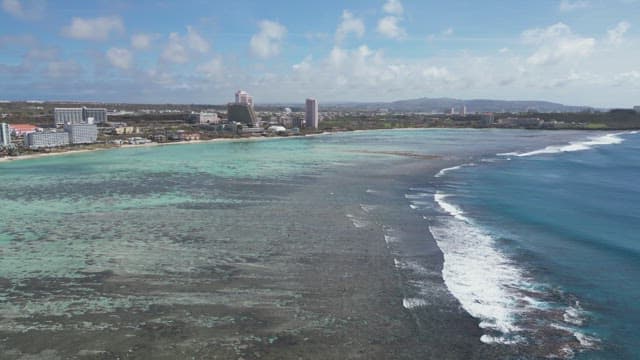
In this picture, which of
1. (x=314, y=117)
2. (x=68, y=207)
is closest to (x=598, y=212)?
(x=68, y=207)

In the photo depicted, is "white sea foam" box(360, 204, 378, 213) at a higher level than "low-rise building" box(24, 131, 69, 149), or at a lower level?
lower

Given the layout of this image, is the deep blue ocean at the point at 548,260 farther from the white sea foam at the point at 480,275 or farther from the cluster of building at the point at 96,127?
the cluster of building at the point at 96,127

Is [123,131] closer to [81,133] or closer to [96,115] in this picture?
[81,133]

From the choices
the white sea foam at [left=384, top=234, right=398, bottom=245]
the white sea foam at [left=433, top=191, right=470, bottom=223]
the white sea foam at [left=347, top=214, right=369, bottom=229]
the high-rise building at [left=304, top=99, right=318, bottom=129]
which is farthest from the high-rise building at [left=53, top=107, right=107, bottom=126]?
the white sea foam at [left=384, top=234, right=398, bottom=245]

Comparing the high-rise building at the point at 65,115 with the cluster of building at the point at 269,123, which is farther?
the cluster of building at the point at 269,123

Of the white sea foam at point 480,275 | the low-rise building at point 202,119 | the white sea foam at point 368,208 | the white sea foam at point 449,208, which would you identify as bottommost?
the white sea foam at point 480,275

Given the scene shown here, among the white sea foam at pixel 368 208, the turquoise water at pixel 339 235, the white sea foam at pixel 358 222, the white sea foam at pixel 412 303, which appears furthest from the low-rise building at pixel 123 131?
the white sea foam at pixel 412 303

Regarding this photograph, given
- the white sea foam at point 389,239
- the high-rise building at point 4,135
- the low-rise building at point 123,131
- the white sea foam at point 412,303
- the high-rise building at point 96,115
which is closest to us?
the white sea foam at point 412,303

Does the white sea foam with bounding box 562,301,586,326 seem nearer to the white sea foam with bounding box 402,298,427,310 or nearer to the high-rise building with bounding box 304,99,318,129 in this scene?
the white sea foam with bounding box 402,298,427,310
